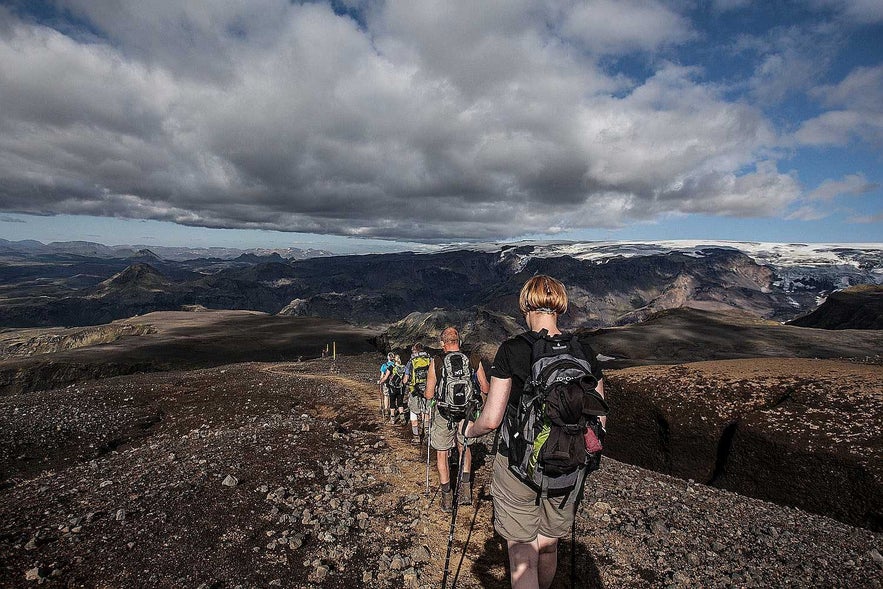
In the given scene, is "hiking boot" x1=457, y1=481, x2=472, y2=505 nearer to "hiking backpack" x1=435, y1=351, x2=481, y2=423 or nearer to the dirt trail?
the dirt trail

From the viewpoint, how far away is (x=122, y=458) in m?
12.7

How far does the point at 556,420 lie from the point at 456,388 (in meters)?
4.74

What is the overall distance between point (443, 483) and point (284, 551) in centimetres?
366

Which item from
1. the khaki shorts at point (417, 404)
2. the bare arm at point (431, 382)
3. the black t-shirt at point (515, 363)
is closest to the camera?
the black t-shirt at point (515, 363)

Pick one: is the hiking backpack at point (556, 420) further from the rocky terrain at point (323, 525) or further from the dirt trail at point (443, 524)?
the rocky terrain at point (323, 525)

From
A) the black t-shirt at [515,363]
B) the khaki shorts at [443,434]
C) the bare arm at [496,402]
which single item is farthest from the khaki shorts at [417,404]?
the black t-shirt at [515,363]

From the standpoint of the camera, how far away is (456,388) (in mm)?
9281

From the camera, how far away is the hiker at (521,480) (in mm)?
5191

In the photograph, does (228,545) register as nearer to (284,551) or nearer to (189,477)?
(284,551)

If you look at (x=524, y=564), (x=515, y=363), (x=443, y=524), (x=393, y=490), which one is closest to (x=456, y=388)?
(x=443, y=524)

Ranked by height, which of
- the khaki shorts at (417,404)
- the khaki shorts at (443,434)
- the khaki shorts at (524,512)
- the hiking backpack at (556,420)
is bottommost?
the khaki shorts at (417,404)

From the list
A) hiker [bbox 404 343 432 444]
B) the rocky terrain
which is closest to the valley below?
the rocky terrain

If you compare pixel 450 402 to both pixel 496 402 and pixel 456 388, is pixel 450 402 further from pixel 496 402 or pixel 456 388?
pixel 496 402

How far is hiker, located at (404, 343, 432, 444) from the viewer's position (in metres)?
13.5
